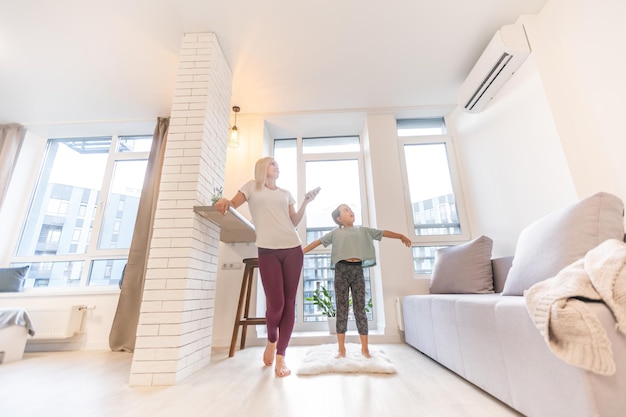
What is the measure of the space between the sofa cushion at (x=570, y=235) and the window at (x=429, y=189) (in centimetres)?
174

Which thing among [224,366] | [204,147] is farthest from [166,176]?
[224,366]

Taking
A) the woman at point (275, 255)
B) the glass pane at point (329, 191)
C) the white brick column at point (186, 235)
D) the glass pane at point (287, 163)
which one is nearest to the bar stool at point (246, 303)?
the white brick column at point (186, 235)

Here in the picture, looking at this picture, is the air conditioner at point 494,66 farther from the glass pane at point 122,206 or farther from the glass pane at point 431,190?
the glass pane at point 122,206

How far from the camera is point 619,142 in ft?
5.12

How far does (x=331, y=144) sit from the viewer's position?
378cm

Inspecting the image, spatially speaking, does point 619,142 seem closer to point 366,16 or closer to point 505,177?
point 505,177

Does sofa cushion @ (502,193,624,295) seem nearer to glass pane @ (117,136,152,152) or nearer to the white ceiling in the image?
the white ceiling

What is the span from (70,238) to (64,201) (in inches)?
20.4

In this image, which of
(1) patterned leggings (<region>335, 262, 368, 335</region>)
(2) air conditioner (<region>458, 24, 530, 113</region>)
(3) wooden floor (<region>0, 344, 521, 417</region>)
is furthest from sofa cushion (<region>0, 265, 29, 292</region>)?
(2) air conditioner (<region>458, 24, 530, 113</region>)

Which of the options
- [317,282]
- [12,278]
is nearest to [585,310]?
[317,282]

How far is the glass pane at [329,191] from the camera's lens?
3.35m

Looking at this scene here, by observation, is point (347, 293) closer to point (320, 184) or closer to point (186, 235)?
point (186, 235)

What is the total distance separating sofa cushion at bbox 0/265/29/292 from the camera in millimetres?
2838

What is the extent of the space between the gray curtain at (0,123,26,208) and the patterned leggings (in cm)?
400
